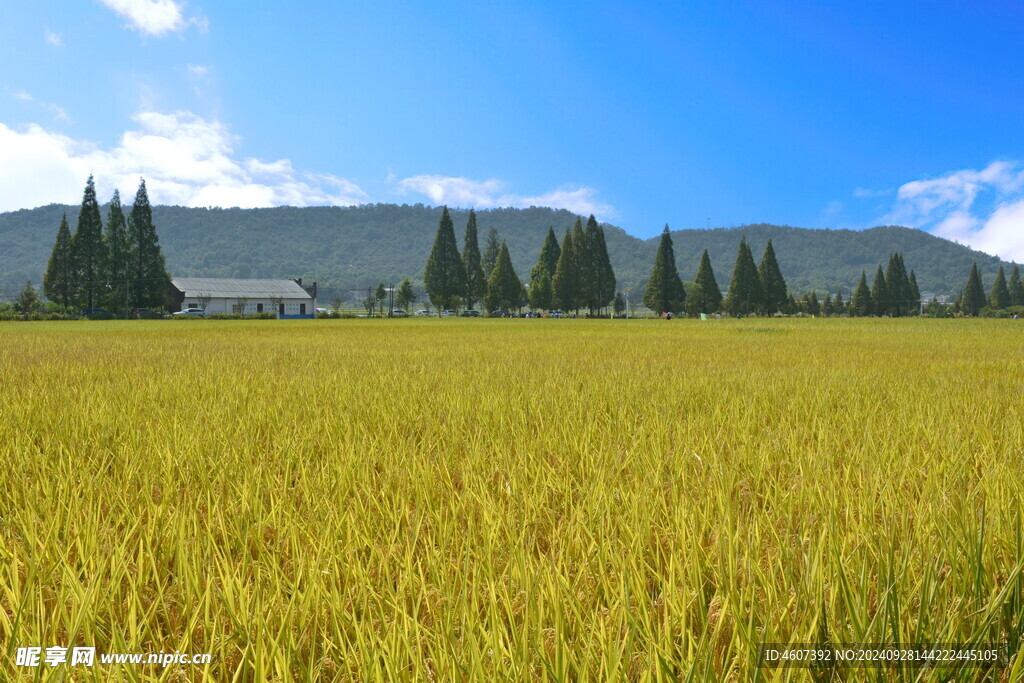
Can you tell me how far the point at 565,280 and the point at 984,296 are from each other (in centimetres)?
6975

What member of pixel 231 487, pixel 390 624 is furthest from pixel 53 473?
pixel 390 624

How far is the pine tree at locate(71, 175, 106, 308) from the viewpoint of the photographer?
42.0m

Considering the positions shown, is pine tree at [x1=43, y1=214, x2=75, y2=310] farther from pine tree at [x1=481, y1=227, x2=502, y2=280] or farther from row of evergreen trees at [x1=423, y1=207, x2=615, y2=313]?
pine tree at [x1=481, y1=227, x2=502, y2=280]

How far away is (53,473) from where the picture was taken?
1923 millimetres

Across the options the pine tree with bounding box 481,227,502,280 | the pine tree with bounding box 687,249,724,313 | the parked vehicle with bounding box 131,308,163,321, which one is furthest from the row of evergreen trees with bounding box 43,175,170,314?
the pine tree with bounding box 687,249,724,313

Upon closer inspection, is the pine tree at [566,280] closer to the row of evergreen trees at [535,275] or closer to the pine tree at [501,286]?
the row of evergreen trees at [535,275]

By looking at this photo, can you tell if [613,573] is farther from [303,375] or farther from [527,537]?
[303,375]

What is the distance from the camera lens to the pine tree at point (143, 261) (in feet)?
144

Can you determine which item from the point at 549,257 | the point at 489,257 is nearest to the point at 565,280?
the point at 549,257

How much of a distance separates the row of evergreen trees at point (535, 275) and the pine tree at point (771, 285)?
20117 mm

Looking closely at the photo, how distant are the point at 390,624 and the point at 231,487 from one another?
43.1 inches

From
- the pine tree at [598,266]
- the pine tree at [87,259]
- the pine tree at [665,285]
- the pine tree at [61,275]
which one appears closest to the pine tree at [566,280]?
the pine tree at [598,266]

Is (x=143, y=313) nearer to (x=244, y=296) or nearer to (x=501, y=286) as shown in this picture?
(x=244, y=296)

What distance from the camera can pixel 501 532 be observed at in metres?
1.46
